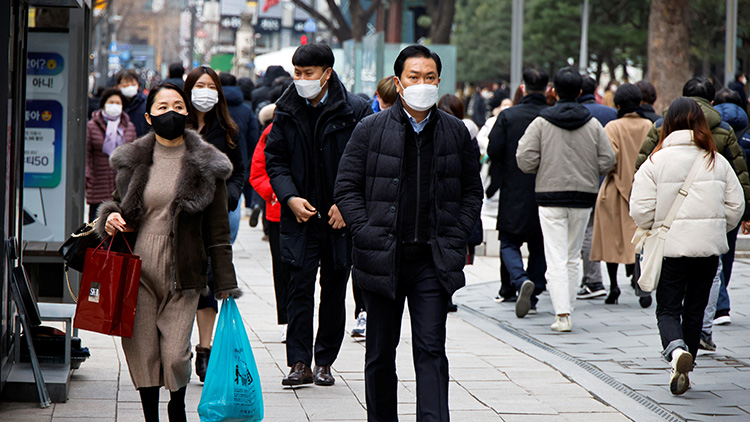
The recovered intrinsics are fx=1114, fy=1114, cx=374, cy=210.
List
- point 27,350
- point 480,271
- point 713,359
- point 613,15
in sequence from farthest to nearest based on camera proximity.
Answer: point 613,15
point 480,271
point 713,359
point 27,350

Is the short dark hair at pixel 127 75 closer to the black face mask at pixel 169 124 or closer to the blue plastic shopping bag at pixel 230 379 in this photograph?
the black face mask at pixel 169 124

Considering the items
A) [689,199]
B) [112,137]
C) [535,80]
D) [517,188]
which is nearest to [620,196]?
[517,188]

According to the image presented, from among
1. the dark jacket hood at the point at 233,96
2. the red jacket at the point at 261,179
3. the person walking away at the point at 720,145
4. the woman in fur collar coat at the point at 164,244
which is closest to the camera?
the woman in fur collar coat at the point at 164,244

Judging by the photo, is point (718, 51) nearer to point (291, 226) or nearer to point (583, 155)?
point (583, 155)

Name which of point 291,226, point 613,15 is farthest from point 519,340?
point 613,15

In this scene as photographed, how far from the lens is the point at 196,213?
4.93 meters

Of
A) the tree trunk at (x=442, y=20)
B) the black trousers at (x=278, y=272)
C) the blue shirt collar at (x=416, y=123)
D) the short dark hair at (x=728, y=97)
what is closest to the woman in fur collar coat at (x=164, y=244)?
the blue shirt collar at (x=416, y=123)

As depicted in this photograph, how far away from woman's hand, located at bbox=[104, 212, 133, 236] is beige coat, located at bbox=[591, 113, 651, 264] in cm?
575

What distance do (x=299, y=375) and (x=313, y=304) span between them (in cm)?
42

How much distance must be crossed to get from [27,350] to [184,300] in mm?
1701

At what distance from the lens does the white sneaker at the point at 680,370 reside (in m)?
6.27

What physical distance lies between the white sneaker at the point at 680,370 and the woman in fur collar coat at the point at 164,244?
278cm

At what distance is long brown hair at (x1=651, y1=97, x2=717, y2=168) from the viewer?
257 inches

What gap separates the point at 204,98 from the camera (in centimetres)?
648
